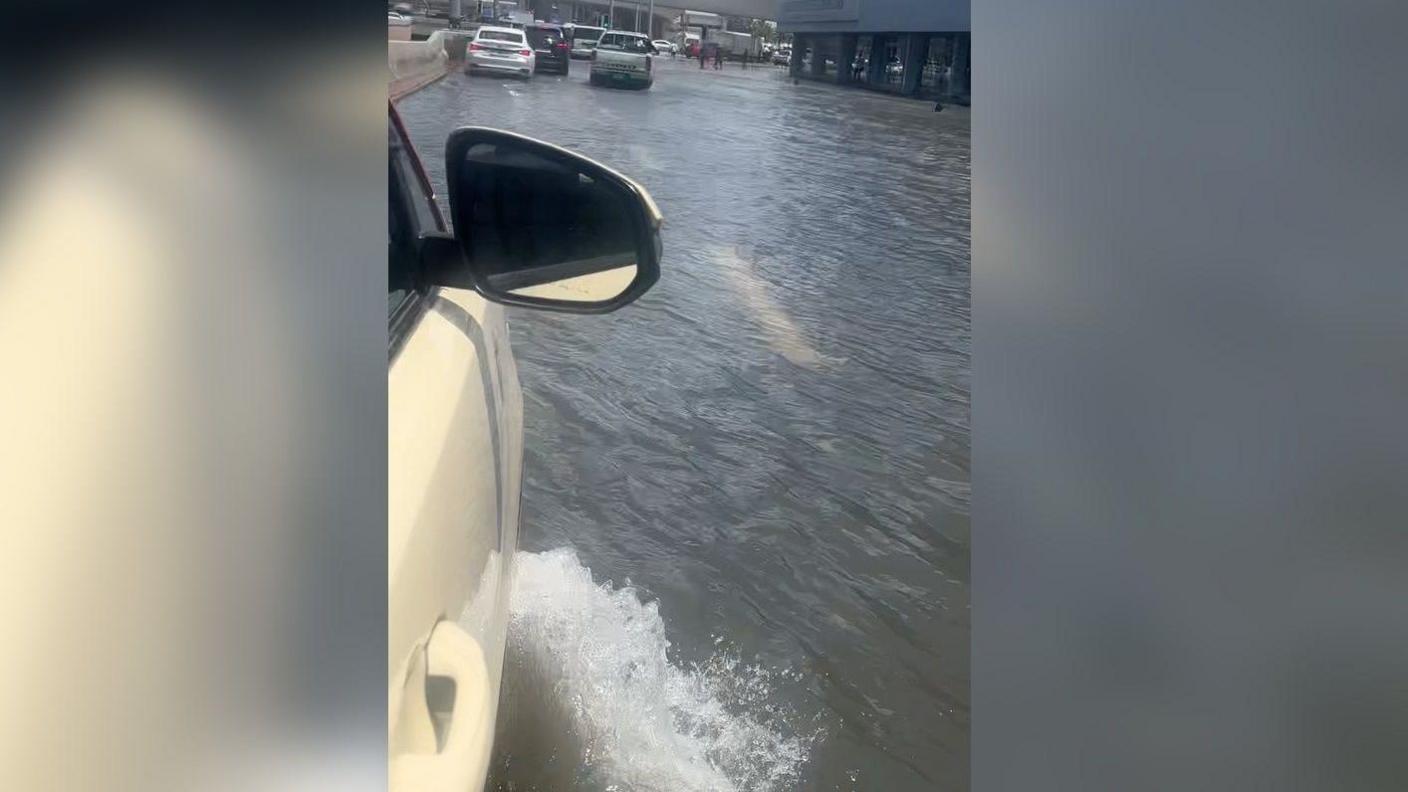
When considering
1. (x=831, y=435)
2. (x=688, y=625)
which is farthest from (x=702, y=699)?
(x=831, y=435)

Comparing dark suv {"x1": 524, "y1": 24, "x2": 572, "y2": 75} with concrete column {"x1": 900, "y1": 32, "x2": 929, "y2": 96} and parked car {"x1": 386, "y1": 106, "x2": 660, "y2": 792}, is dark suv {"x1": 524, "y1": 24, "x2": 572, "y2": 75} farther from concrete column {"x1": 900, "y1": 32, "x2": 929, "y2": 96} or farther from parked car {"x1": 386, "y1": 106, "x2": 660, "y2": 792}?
concrete column {"x1": 900, "y1": 32, "x2": 929, "y2": 96}

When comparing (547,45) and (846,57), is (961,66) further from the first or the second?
(547,45)

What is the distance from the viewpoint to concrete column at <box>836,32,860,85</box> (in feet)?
2.15

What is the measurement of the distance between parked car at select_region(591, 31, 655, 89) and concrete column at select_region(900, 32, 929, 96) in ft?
0.53

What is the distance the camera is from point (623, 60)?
2.26ft

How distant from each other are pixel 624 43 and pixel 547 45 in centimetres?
5

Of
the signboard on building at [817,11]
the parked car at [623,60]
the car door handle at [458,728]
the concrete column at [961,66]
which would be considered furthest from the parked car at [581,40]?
the car door handle at [458,728]

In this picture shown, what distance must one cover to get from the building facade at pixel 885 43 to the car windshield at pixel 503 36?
0.50ft
